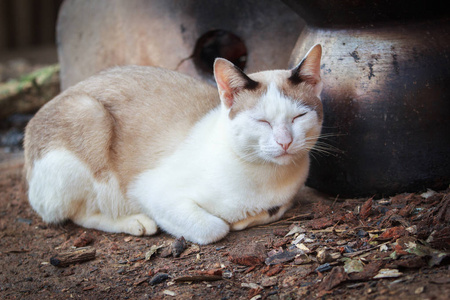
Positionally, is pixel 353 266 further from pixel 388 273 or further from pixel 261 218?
pixel 261 218

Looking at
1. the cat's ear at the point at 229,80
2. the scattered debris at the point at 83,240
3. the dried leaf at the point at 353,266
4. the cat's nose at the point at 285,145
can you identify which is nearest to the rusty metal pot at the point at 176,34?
the cat's ear at the point at 229,80

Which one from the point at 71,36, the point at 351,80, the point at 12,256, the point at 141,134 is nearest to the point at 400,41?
the point at 351,80

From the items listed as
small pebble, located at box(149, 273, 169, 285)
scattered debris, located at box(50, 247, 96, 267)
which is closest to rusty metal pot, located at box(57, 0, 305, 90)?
scattered debris, located at box(50, 247, 96, 267)

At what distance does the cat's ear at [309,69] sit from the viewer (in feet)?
10.1

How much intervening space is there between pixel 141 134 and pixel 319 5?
168cm

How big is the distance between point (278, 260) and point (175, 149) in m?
1.18

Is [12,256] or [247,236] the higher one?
[247,236]

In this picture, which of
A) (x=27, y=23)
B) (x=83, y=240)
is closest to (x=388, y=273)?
(x=83, y=240)

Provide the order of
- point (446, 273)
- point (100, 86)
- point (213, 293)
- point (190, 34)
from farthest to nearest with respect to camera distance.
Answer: point (190, 34)
point (100, 86)
point (213, 293)
point (446, 273)

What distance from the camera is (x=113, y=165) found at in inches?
150

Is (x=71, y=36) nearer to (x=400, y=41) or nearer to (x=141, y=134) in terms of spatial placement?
(x=141, y=134)

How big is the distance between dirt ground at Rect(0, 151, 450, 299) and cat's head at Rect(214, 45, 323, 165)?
0.58 m

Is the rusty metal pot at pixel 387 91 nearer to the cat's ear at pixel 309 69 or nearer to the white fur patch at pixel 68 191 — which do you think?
the cat's ear at pixel 309 69

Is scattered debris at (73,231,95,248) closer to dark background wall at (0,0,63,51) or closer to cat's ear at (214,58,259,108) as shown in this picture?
cat's ear at (214,58,259,108)
